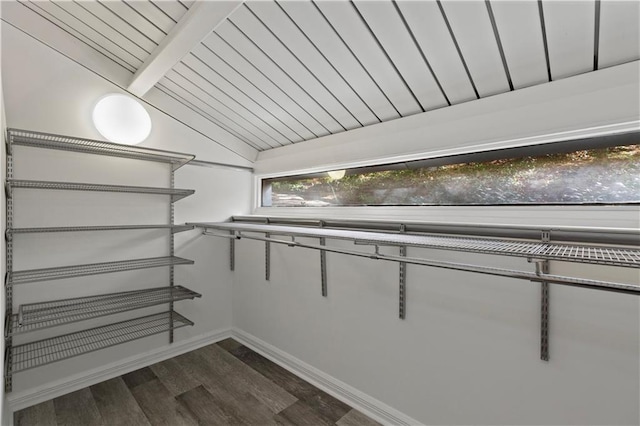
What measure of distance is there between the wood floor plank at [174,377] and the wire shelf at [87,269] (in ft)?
2.39

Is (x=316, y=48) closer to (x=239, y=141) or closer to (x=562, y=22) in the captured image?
(x=562, y=22)

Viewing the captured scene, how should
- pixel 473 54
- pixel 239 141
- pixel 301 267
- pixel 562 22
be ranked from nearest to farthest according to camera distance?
pixel 562 22
pixel 473 54
pixel 301 267
pixel 239 141

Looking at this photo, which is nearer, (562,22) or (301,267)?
(562,22)

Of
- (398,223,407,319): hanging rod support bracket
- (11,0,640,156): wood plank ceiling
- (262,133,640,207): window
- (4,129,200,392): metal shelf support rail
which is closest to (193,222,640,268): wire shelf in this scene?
(262,133,640,207): window

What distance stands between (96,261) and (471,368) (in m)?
2.26

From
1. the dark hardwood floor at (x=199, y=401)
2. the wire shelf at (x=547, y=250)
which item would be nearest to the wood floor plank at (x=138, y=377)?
the dark hardwood floor at (x=199, y=401)

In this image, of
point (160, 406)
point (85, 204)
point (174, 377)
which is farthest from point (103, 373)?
point (85, 204)

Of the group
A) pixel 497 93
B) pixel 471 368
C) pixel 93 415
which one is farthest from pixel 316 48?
pixel 93 415

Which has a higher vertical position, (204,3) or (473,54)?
(204,3)

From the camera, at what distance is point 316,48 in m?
1.40

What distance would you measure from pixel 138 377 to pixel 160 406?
1.33 feet

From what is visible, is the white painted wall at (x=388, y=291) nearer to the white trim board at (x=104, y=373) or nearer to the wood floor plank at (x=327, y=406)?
the white trim board at (x=104, y=373)

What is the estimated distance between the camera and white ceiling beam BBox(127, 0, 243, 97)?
124 cm

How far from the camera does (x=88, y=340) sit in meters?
1.98
